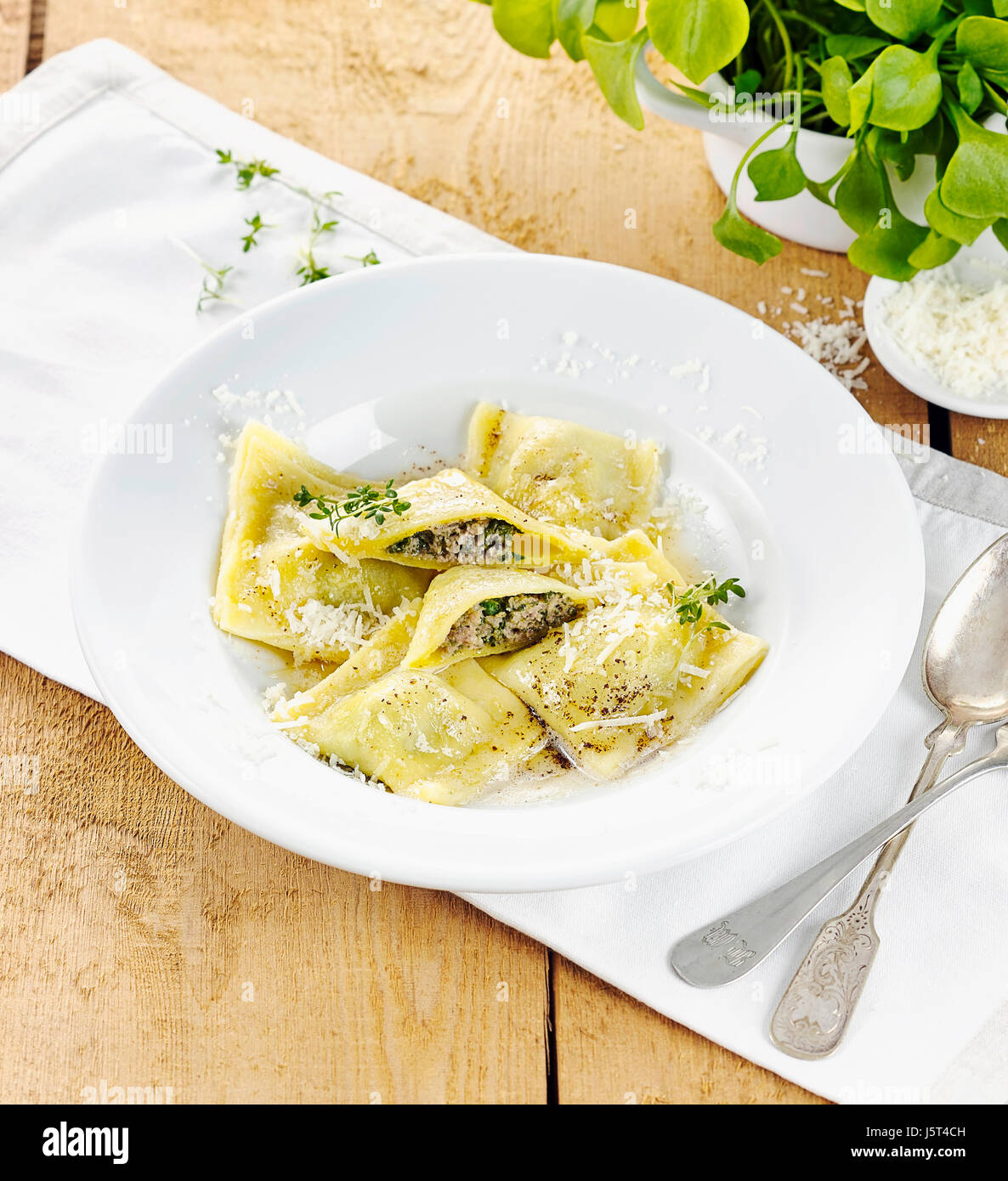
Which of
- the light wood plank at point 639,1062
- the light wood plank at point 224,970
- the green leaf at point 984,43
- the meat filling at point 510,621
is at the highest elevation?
the green leaf at point 984,43

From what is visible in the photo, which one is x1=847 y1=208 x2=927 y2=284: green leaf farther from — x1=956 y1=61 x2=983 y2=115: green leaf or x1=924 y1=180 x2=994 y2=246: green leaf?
x1=956 y1=61 x2=983 y2=115: green leaf

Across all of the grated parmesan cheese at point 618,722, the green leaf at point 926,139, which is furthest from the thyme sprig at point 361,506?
the green leaf at point 926,139

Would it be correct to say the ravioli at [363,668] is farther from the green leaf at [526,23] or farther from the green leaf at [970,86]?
the green leaf at [970,86]

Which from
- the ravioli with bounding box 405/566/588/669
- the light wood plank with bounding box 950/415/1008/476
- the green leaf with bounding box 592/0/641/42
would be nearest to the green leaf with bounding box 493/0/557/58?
the green leaf with bounding box 592/0/641/42

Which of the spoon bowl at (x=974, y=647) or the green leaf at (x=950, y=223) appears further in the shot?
the spoon bowl at (x=974, y=647)

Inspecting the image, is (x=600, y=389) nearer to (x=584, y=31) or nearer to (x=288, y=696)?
(x=584, y=31)

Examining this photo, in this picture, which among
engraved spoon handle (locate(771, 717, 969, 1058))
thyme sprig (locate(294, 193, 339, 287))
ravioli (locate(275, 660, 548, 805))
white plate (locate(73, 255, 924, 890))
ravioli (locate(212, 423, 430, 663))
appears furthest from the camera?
thyme sprig (locate(294, 193, 339, 287))
